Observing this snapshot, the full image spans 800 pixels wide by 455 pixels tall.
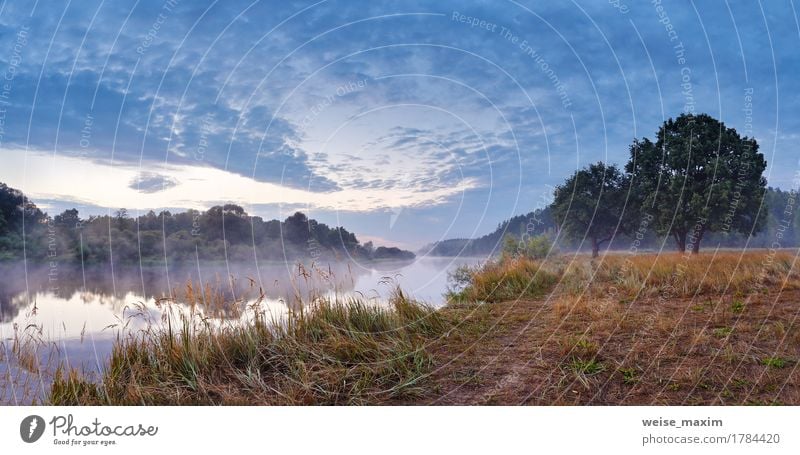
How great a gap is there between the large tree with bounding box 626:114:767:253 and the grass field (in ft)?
47.2

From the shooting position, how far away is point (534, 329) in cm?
831

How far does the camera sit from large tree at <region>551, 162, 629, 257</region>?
2821 cm

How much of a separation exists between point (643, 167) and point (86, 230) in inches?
886

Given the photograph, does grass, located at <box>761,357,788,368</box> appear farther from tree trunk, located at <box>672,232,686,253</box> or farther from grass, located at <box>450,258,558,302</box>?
tree trunk, located at <box>672,232,686,253</box>

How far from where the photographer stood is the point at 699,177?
22.4 metres

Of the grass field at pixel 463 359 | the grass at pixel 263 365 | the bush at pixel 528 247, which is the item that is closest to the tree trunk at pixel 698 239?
the bush at pixel 528 247

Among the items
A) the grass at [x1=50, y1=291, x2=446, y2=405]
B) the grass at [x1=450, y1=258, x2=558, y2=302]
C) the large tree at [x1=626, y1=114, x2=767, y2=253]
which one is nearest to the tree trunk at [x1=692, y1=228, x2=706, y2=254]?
the large tree at [x1=626, y1=114, x2=767, y2=253]

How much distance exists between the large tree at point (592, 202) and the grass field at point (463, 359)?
19.7 meters

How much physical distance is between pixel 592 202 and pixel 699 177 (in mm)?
6909

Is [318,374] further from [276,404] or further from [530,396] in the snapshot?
[530,396]

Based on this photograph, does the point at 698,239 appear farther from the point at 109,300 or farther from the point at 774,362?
the point at 109,300

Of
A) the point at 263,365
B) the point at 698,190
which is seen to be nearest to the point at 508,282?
the point at 263,365

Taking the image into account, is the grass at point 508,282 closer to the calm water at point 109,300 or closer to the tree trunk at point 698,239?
the calm water at point 109,300
